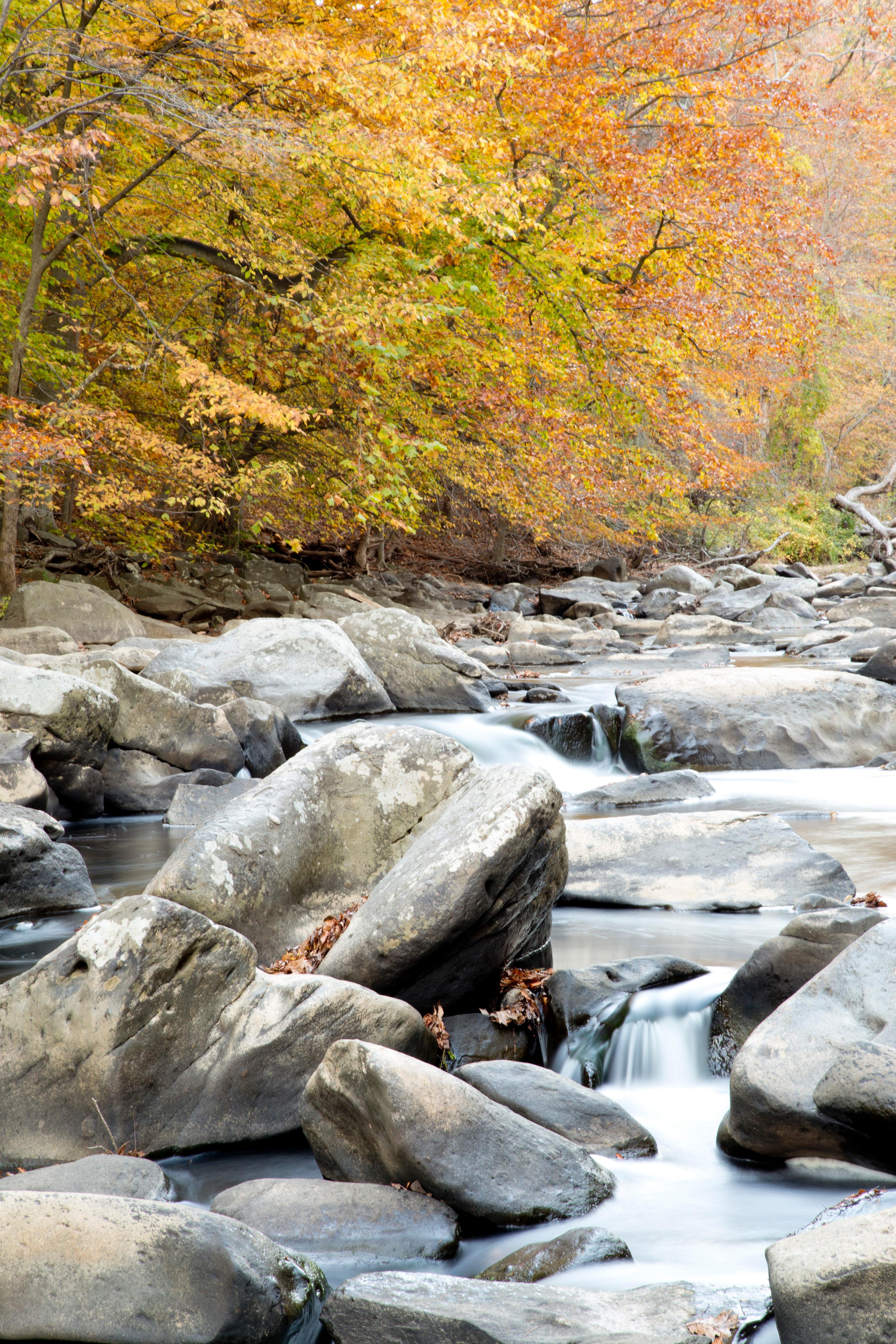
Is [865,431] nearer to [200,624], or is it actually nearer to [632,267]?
[632,267]

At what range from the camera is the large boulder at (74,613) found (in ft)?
40.3

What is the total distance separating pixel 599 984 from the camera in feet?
13.2

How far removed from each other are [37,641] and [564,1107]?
9.31 m

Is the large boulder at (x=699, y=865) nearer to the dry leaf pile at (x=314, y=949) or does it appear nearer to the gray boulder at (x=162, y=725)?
the dry leaf pile at (x=314, y=949)

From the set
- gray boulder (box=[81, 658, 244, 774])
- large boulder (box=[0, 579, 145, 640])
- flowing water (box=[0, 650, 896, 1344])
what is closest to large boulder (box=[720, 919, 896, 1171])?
flowing water (box=[0, 650, 896, 1344])

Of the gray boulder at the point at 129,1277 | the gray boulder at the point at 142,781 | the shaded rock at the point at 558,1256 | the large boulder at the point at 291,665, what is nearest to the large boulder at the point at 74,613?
the large boulder at the point at 291,665

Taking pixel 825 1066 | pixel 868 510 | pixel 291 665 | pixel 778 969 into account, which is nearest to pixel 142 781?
pixel 291 665

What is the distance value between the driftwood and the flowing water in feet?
77.4

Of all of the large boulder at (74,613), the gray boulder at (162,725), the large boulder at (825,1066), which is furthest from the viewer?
the large boulder at (74,613)

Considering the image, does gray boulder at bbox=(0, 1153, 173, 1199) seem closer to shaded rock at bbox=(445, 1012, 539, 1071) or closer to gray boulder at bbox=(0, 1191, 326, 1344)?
gray boulder at bbox=(0, 1191, 326, 1344)

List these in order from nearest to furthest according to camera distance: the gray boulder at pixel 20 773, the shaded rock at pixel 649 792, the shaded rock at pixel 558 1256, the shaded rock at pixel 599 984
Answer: the shaded rock at pixel 558 1256
the shaded rock at pixel 599 984
the gray boulder at pixel 20 773
the shaded rock at pixel 649 792

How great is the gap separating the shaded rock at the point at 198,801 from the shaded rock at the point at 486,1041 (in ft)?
11.2

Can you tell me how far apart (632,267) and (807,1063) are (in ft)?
43.8

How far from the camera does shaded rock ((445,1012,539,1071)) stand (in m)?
3.69
